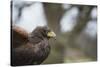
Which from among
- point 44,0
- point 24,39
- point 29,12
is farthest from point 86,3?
point 24,39

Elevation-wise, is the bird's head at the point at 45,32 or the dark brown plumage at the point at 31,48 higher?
the bird's head at the point at 45,32

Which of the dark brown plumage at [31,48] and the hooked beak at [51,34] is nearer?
the dark brown plumage at [31,48]

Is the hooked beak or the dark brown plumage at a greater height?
the hooked beak

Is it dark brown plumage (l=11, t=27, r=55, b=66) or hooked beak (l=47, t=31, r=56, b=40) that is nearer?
dark brown plumage (l=11, t=27, r=55, b=66)

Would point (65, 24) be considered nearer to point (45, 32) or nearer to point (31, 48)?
point (45, 32)

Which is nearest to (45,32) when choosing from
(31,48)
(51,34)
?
(51,34)

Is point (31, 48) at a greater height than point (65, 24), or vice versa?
point (65, 24)

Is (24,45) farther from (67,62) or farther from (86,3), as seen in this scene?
(86,3)
